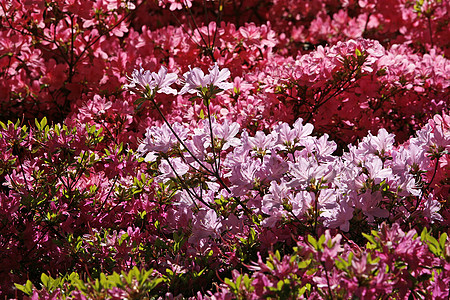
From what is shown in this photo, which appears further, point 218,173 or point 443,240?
point 218,173

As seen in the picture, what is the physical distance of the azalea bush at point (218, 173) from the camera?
1.37 m

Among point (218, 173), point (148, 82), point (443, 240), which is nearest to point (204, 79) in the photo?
point (148, 82)

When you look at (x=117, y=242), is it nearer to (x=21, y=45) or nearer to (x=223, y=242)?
(x=223, y=242)

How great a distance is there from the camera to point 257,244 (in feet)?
5.69

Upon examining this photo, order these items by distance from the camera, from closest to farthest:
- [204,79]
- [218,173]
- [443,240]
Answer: [443,240]
[204,79]
[218,173]

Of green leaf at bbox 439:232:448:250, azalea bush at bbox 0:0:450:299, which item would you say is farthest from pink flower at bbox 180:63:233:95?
green leaf at bbox 439:232:448:250

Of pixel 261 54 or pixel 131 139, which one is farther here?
pixel 261 54

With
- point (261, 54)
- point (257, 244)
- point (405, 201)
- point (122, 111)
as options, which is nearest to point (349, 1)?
point (261, 54)

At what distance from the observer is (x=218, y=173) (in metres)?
1.77

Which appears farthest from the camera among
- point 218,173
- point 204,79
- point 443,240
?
point 218,173

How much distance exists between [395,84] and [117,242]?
1615mm

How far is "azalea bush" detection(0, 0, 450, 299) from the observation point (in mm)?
1367

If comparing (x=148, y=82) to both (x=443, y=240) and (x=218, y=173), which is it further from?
(x=443, y=240)

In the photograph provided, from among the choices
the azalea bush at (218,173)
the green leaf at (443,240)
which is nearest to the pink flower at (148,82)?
the azalea bush at (218,173)
